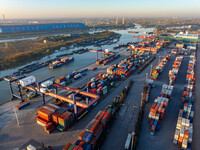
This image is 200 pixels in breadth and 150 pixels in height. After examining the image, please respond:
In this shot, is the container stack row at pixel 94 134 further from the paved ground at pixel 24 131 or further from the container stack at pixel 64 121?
the container stack at pixel 64 121

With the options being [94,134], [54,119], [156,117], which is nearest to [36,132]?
[54,119]

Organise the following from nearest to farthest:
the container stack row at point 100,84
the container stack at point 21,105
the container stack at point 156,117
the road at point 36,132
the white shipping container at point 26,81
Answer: the road at point 36,132, the container stack at point 156,117, the container stack at point 21,105, the white shipping container at point 26,81, the container stack row at point 100,84

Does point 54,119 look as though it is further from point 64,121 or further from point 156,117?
point 156,117

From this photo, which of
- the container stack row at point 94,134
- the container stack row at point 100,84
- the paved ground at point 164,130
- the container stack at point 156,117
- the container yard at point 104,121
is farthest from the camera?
the container stack row at point 100,84

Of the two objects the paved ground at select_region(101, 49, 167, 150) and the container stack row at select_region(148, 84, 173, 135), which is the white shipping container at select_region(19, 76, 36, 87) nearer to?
the paved ground at select_region(101, 49, 167, 150)

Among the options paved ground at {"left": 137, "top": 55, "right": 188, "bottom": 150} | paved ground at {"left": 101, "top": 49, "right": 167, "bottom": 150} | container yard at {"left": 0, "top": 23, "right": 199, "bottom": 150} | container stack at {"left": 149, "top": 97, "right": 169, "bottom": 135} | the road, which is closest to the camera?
paved ground at {"left": 137, "top": 55, "right": 188, "bottom": 150}

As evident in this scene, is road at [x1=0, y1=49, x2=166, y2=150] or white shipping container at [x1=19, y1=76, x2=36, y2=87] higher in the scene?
white shipping container at [x1=19, y1=76, x2=36, y2=87]

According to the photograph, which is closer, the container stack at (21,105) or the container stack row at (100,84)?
the container stack at (21,105)

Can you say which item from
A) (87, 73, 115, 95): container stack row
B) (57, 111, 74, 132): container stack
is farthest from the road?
(87, 73, 115, 95): container stack row

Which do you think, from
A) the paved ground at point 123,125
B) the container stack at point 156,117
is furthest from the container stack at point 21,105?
the container stack at point 156,117
